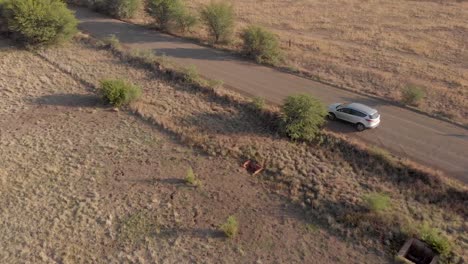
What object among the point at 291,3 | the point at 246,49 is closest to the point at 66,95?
the point at 246,49

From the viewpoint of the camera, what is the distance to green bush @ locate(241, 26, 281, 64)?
3653 centimetres

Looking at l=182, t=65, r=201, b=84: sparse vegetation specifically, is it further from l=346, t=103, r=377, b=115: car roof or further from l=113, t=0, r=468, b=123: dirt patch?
l=346, t=103, r=377, b=115: car roof

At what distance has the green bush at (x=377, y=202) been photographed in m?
20.8

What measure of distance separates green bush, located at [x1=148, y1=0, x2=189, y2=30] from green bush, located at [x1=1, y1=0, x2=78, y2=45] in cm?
809

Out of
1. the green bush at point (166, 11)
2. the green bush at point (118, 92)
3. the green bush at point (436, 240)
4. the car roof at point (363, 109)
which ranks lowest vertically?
the green bush at point (436, 240)

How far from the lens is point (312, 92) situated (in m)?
31.8

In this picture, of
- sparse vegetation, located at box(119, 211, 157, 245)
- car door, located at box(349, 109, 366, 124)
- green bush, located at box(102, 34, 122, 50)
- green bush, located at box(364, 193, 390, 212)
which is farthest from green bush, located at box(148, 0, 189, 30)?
green bush, located at box(364, 193, 390, 212)

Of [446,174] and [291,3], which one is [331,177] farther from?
[291,3]

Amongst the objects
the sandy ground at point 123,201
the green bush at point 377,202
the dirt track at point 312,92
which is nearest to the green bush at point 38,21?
the dirt track at point 312,92

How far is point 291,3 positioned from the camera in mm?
56812

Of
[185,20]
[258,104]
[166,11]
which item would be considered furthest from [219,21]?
[258,104]

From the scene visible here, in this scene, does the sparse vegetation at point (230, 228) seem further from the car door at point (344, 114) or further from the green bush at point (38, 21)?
the green bush at point (38, 21)

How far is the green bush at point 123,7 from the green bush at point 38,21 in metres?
7.71

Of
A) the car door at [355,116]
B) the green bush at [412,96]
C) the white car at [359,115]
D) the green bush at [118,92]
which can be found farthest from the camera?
the green bush at [412,96]
